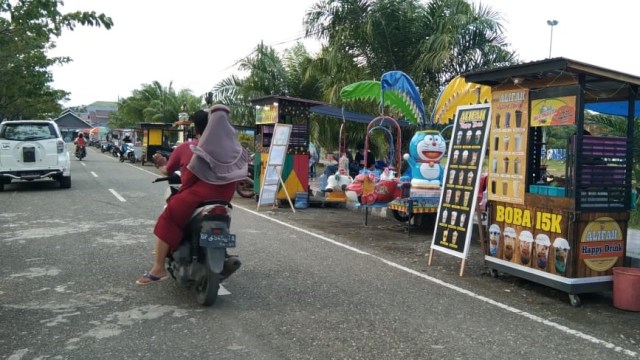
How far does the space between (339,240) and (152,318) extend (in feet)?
14.6

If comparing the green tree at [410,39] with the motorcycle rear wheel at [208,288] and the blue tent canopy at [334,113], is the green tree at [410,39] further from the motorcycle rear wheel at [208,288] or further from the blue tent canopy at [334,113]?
the motorcycle rear wheel at [208,288]

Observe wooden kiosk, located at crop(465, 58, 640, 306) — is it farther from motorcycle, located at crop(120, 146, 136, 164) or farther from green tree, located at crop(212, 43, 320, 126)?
motorcycle, located at crop(120, 146, 136, 164)

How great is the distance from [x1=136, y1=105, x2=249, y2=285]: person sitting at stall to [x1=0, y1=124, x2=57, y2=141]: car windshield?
11.1 m

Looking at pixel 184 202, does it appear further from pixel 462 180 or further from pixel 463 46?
pixel 463 46

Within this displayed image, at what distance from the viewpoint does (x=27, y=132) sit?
14242 mm

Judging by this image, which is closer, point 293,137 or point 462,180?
point 462,180

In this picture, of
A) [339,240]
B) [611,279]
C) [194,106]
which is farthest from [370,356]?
[194,106]

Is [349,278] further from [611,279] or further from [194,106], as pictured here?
[194,106]

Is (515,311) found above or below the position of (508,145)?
below

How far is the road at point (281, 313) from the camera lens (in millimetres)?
4027

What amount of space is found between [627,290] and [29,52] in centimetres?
2420

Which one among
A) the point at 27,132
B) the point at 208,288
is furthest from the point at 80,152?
the point at 208,288

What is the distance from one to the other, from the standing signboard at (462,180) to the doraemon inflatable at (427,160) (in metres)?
2.33

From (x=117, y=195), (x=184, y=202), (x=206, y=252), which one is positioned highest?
(x=184, y=202)
